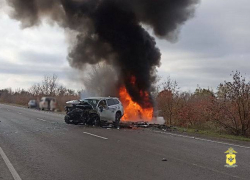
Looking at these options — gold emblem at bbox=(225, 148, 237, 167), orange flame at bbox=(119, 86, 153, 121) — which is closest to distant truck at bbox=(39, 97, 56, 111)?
orange flame at bbox=(119, 86, 153, 121)

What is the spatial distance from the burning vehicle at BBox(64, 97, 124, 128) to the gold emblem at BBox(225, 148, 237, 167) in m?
9.04

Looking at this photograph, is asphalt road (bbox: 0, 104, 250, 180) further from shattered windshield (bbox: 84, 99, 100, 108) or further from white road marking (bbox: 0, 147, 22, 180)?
shattered windshield (bbox: 84, 99, 100, 108)

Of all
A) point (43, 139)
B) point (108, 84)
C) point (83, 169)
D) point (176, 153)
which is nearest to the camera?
point (83, 169)

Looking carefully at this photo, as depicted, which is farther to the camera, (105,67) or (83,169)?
(105,67)

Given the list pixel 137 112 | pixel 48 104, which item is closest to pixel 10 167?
pixel 137 112

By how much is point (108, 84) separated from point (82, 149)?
64.4ft

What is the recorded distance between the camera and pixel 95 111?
56.9ft

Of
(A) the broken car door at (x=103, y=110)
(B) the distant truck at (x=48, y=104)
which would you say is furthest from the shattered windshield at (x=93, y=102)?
(B) the distant truck at (x=48, y=104)

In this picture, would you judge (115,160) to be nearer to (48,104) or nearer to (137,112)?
(137,112)

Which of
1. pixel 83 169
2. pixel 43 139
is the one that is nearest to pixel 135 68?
pixel 43 139

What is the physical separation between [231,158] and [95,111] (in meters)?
10.4

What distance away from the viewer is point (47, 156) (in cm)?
812

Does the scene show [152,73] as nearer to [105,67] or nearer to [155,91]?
[155,91]

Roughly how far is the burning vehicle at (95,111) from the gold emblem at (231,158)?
9035 mm
